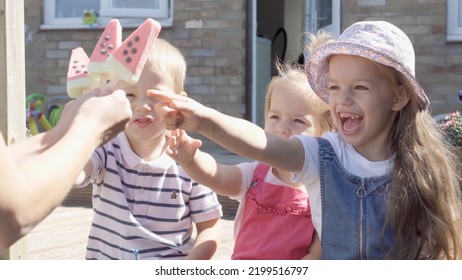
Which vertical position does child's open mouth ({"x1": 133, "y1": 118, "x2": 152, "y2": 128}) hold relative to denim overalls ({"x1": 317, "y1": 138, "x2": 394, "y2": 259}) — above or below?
above

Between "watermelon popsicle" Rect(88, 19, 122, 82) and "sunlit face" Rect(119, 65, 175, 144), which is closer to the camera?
"watermelon popsicle" Rect(88, 19, 122, 82)

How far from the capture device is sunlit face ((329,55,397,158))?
7.20 ft

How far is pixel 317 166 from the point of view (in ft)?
7.29

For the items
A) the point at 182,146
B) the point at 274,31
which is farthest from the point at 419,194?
the point at 274,31

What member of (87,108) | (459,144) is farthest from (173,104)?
(459,144)

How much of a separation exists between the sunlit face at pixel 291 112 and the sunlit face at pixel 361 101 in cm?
32

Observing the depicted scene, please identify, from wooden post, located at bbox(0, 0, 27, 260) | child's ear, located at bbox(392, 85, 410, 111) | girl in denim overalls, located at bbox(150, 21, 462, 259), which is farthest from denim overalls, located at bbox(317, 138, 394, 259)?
wooden post, located at bbox(0, 0, 27, 260)

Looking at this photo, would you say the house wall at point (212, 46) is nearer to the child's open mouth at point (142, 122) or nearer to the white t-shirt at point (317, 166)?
the child's open mouth at point (142, 122)

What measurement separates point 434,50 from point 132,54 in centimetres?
615

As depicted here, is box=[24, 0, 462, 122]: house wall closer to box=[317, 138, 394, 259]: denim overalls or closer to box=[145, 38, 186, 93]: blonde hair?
box=[145, 38, 186, 93]: blonde hair

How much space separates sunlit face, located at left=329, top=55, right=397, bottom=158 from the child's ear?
2 cm

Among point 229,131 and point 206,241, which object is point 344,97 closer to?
point 229,131

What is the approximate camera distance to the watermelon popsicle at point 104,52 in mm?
1789
